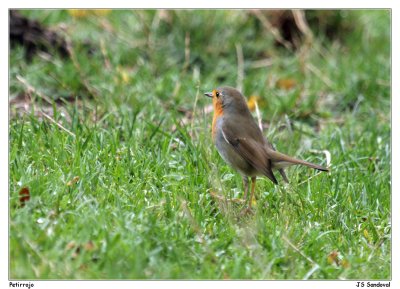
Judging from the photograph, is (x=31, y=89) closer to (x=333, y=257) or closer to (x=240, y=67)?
(x=240, y=67)

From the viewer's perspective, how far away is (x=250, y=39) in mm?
9430

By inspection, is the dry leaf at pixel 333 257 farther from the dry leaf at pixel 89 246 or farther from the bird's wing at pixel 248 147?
the dry leaf at pixel 89 246

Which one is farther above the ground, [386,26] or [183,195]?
[386,26]

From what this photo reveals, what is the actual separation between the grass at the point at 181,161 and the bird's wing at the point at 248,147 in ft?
0.76

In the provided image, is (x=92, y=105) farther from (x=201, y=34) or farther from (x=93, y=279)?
(x=93, y=279)

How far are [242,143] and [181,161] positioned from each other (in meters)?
0.51

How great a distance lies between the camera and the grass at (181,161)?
4254 millimetres

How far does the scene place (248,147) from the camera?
555cm

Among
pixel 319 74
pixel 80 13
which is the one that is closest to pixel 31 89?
pixel 80 13

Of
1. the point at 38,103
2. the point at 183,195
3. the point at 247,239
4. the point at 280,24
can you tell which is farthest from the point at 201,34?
the point at 247,239

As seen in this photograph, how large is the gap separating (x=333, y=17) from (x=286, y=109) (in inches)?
111

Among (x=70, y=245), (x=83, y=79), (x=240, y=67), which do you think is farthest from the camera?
(x=240, y=67)

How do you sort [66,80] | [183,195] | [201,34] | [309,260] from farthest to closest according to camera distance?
[201,34] → [66,80] → [183,195] → [309,260]

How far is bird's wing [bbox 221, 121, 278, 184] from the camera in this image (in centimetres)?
537
